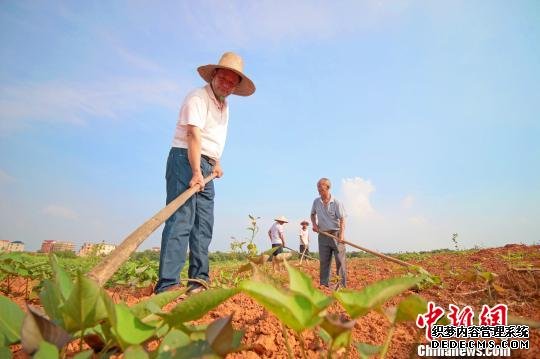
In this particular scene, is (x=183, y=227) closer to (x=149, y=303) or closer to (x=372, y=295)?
(x=149, y=303)

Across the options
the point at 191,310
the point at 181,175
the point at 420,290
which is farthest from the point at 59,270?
the point at 420,290

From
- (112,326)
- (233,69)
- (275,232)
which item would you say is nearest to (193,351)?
(112,326)

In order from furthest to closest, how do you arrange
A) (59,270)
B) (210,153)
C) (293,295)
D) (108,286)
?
(108,286), (210,153), (59,270), (293,295)

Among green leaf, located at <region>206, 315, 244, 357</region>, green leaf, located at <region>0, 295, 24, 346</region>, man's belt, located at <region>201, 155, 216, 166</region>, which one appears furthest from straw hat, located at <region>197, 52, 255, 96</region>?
green leaf, located at <region>206, 315, 244, 357</region>

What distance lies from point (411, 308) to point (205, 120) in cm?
262

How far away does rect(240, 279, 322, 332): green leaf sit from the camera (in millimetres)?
671

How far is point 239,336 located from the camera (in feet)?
2.57

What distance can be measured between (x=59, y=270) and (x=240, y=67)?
9.37 ft

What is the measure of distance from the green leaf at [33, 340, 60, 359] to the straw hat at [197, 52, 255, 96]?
291 centimetres

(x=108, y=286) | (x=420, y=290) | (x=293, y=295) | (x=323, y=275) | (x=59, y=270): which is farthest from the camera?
(x=323, y=275)

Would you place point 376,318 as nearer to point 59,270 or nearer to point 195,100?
point 59,270

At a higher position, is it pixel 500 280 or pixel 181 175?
pixel 181 175

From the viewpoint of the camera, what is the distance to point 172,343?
2.42 feet

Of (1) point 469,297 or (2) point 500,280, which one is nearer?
(1) point 469,297
